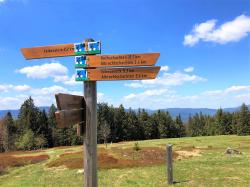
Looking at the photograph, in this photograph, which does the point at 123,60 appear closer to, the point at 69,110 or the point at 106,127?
the point at 69,110

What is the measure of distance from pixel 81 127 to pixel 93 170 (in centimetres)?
90

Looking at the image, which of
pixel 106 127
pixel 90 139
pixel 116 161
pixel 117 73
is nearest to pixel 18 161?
pixel 116 161

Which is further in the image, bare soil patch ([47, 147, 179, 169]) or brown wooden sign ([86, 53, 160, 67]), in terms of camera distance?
bare soil patch ([47, 147, 179, 169])

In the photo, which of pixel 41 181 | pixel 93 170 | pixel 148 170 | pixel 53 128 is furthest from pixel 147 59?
pixel 53 128

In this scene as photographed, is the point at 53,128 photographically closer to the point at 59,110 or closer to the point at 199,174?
the point at 199,174

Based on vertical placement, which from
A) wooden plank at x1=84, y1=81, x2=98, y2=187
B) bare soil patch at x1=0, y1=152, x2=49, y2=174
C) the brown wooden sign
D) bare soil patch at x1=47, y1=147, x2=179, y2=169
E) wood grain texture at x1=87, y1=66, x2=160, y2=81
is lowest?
bare soil patch at x1=0, y1=152, x2=49, y2=174

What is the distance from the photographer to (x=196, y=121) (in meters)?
132

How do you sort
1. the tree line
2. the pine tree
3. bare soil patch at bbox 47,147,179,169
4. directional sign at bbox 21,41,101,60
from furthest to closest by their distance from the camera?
the pine tree < the tree line < bare soil patch at bbox 47,147,179,169 < directional sign at bbox 21,41,101,60

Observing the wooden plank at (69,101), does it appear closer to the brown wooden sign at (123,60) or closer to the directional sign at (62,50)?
the brown wooden sign at (123,60)

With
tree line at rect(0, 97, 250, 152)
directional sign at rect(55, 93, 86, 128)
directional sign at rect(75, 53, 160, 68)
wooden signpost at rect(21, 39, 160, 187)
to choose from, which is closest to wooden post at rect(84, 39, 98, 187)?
wooden signpost at rect(21, 39, 160, 187)

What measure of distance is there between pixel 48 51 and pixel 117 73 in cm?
163

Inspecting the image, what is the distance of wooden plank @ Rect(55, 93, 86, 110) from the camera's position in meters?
5.15

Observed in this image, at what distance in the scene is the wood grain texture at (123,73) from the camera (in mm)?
5508

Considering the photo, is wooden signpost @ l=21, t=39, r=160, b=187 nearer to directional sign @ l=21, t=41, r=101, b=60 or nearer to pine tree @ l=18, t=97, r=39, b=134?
directional sign @ l=21, t=41, r=101, b=60
